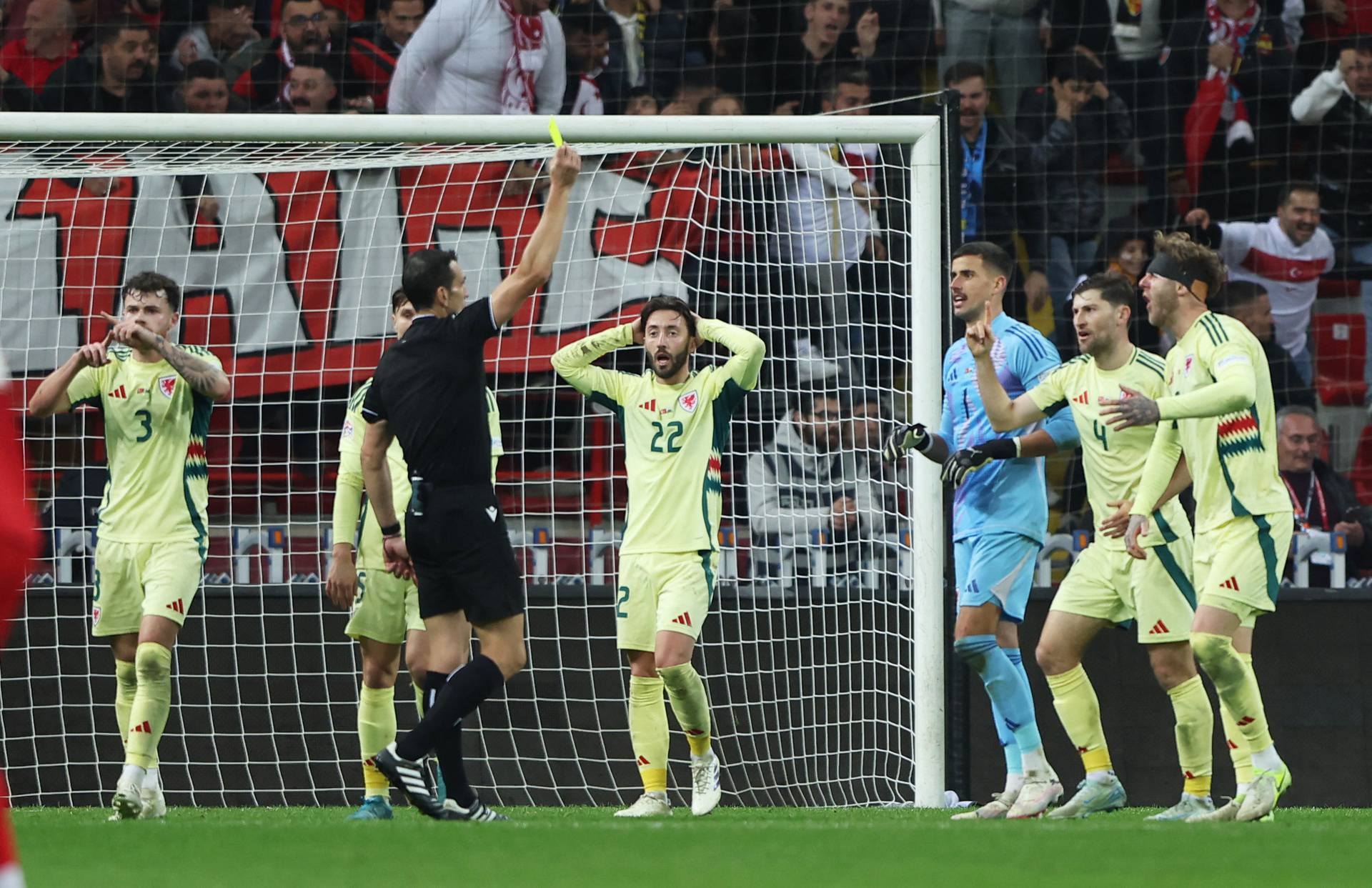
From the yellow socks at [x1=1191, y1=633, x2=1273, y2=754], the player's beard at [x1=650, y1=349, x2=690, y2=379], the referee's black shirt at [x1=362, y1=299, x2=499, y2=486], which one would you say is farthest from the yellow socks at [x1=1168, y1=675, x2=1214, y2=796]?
the referee's black shirt at [x1=362, y1=299, x2=499, y2=486]

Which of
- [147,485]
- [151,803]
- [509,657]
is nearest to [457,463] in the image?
[509,657]

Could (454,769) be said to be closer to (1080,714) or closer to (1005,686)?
(1005,686)

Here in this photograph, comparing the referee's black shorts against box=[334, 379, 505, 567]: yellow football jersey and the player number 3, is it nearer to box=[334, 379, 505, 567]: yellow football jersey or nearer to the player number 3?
box=[334, 379, 505, 567]: yellow football jersey

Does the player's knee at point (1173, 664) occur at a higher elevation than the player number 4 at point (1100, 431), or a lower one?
lower

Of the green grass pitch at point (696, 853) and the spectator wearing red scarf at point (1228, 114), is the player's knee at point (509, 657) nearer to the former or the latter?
the green grass pitch at point (696, 853)

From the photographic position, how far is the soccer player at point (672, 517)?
692 cm

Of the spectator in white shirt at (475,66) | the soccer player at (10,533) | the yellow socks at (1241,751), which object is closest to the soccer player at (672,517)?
the yellow socks at (1241,751)

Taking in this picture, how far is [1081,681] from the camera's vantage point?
6.54 meters

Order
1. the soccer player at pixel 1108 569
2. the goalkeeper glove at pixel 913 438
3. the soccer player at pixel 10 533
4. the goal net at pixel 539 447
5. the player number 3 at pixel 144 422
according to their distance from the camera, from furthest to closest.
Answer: the goal net at pixel 539 447, the player number 3 at pixel 144 422, the goalkeeper glove at pixel 913 438, the soccer player at pixel 1108 569, the soccer player at pixel 10 533

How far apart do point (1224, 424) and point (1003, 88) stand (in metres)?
5.15

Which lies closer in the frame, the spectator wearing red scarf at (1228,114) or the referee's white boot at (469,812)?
the referee's white boot at (469,812)

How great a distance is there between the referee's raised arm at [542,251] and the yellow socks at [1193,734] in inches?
106

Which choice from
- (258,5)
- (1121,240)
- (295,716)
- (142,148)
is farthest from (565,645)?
(258,5)

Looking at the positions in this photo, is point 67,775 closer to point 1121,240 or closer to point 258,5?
point 258,5
